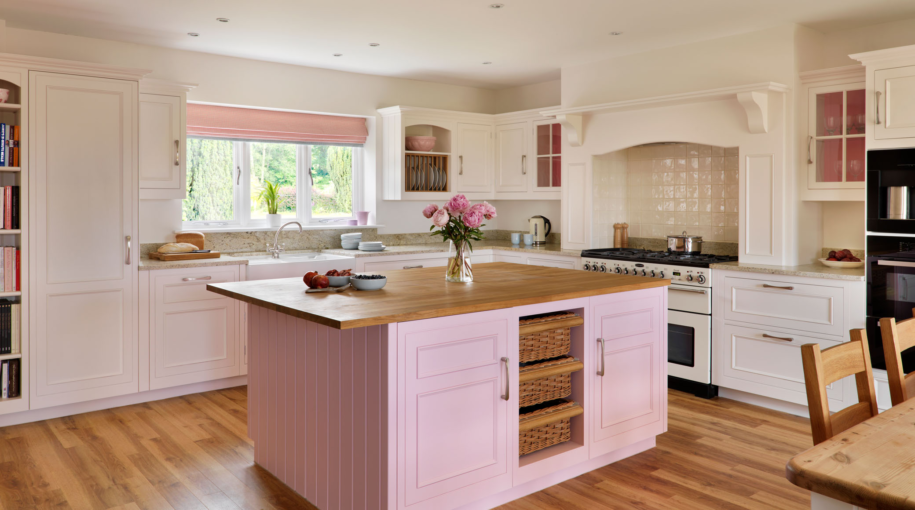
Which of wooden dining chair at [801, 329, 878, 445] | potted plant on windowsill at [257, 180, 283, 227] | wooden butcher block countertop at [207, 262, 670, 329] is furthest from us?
potted plant on windowsill at [257, 180, 283, 227]

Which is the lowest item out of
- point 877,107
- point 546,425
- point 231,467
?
point 231,467

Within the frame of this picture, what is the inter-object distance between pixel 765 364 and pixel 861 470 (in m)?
3.06

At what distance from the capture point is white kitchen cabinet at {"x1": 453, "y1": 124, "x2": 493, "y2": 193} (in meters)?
6.12

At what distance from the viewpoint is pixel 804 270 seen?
3969 mm

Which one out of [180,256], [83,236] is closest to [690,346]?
[180,256]

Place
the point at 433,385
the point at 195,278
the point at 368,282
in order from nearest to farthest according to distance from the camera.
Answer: the point at 433,385 → the point at 368,282 → the point at 195,278

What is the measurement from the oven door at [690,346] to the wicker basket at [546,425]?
166 centimetres

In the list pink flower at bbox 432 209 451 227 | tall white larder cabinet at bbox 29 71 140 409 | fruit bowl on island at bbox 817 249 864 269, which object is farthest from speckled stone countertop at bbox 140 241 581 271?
pink flower at bbox 432 209 451 227

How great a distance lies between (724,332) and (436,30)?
107 inches

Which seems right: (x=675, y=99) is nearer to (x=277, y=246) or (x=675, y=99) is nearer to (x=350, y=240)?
(x=350, y=240)

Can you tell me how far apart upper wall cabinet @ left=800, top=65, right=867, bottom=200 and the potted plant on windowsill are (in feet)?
12.9

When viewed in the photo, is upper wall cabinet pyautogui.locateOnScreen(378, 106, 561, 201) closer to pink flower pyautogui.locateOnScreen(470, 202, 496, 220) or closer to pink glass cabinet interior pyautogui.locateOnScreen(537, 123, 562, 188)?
pink glass cabinet interior pyautogui.locateOnScreen(537, 123, 562, 188)

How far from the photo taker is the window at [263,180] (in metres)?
5.21

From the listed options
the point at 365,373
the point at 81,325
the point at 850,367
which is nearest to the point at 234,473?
the point at 365,373
